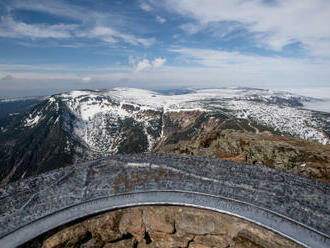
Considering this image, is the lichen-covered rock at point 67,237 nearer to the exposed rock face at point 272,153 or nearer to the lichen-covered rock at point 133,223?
the lichen-covered rock at point 133,223

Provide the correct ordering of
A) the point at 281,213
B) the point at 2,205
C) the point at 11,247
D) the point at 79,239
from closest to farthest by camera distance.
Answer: the point at 11,247 < the point at 281,213 < the point at 79,239 < the point at 2,205

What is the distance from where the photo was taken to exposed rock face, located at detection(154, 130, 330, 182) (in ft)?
91.3

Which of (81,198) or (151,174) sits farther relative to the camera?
(151,174)

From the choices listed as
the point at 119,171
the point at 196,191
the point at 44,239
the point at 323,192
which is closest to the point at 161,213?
the point at 196,191

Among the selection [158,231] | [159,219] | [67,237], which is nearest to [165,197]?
[159,219]

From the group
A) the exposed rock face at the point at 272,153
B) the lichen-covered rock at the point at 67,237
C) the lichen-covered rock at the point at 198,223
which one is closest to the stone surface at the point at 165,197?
the lichen-covered rock at the point at 198,223

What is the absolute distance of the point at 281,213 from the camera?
16.6 meters

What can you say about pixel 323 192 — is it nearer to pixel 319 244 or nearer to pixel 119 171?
pixel 319 244

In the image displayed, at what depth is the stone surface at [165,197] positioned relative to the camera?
16391 mm

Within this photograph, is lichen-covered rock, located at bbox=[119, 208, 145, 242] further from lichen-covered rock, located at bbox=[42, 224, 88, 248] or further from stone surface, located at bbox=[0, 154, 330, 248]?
lichen-covered rock, located at bbox=[42, 224, 88, 248]

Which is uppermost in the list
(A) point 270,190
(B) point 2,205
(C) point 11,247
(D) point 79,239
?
(A) point 270,190

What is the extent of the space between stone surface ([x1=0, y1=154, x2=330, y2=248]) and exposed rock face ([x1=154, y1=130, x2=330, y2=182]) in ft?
30.8

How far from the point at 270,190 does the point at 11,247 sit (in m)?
22.6

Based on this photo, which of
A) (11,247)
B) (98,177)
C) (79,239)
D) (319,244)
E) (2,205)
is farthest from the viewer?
(98,177)
